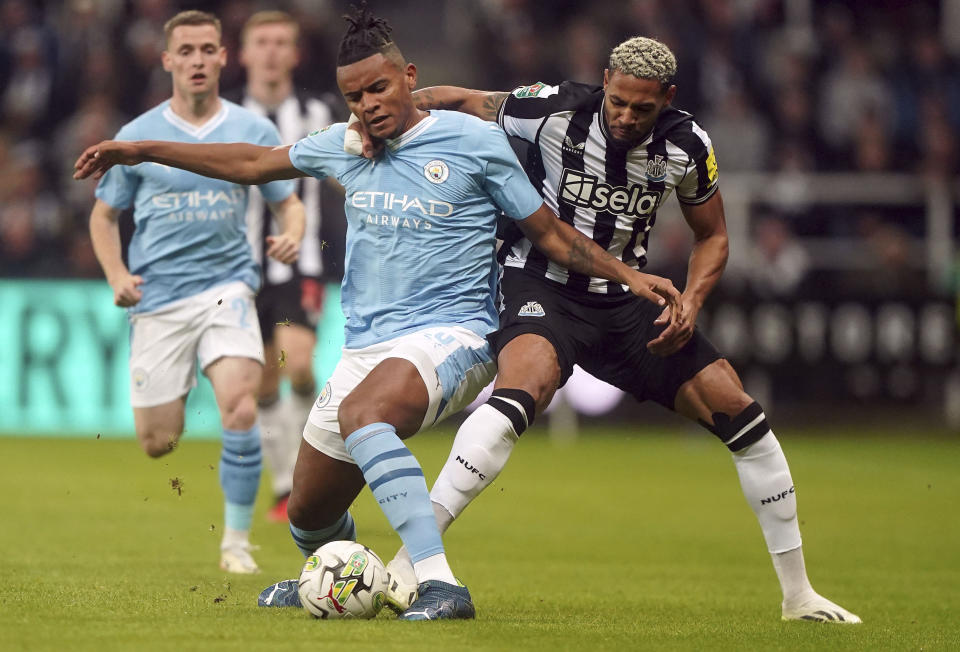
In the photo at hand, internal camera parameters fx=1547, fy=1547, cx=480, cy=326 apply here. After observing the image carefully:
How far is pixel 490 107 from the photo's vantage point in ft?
22.0

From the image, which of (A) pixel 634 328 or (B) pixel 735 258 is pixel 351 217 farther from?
(B) pixel 735 258

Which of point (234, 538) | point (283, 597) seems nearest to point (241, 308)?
point (234, 538)

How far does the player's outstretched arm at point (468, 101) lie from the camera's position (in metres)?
6.61

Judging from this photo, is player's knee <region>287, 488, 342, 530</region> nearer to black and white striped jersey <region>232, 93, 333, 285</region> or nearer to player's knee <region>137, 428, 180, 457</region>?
player's knee <region>137, 428, 180, 457</region>

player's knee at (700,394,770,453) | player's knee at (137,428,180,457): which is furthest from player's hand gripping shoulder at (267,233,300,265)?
player's knee at (700,394,770,453)

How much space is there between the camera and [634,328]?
6477mm

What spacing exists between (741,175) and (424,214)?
11.9 metres

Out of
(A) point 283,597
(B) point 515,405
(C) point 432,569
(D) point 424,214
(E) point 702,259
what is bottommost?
(A) point 283,597

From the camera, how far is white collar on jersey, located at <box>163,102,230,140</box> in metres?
7.87

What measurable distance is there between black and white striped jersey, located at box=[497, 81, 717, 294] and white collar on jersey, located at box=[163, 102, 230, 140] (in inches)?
76.2

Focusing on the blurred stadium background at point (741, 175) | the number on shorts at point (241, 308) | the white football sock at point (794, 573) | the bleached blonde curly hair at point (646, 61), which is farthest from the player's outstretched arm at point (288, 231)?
the blurred stadium background at point (741, 175)

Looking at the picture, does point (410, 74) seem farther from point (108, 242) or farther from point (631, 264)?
point (108, 242)

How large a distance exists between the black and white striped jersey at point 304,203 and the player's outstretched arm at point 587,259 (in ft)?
12.7

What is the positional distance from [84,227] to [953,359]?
8989mm
